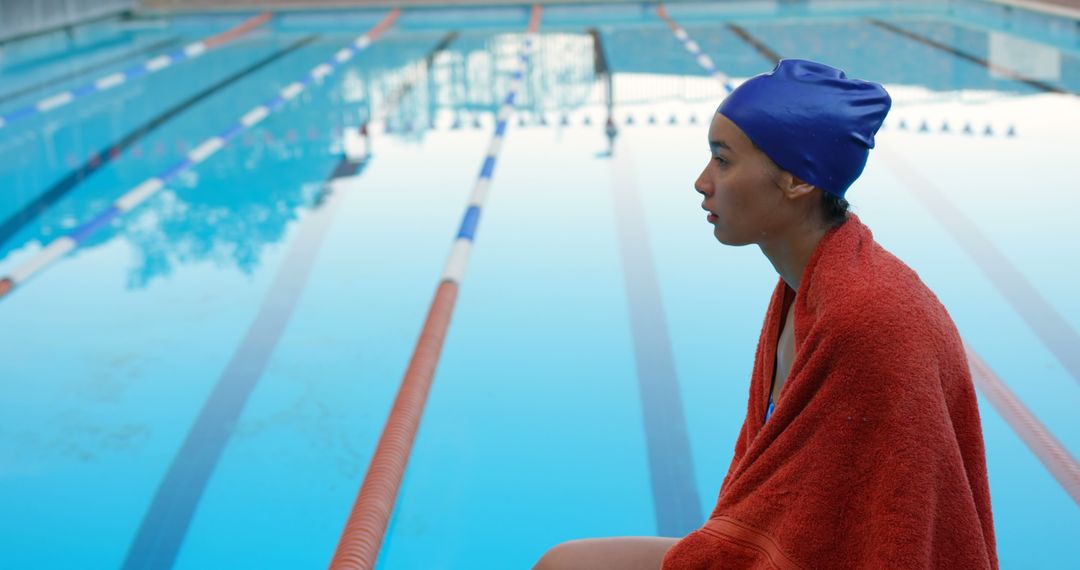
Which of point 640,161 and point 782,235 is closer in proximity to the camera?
point 782,235

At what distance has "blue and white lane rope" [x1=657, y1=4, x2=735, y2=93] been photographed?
26.6ft

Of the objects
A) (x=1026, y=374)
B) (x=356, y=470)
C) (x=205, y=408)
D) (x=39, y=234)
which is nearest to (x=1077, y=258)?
(x=1026, y=374)

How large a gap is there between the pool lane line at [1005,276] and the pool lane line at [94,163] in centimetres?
394

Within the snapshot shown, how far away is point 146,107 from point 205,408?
503 cm

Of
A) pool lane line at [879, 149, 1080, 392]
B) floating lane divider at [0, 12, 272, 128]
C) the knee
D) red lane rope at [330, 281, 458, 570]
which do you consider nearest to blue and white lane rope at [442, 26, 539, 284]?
red lane rope at [330, 281, 458, 570]

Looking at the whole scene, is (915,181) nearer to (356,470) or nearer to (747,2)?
(356,470)

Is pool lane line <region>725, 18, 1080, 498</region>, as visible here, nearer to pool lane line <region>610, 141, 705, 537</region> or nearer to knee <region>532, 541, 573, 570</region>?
pool lane line <region>610, 141, 705, 537</region>

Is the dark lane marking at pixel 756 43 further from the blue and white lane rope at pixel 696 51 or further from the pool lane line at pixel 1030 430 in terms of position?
the pool lane line at pixel 1030 430

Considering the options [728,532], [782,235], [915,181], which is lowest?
[915,181]

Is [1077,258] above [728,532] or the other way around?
the other way around

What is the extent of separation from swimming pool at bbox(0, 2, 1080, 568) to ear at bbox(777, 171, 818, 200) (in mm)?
1454

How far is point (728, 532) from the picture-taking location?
1.18m

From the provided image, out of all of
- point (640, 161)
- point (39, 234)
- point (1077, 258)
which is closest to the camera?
point (1077, 258)

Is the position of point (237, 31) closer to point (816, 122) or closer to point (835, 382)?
point (816, 122)
